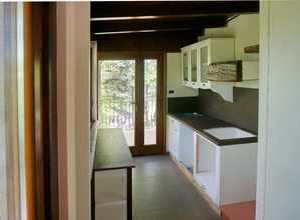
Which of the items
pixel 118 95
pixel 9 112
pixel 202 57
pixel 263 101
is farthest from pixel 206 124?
pixel 9 112

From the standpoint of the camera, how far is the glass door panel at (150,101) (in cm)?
619

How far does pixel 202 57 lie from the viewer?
486cm

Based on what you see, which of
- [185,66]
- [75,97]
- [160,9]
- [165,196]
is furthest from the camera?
[185,66]

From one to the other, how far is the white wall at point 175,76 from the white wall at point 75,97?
15.3ft

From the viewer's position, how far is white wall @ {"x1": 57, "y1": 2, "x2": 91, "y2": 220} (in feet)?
4.44

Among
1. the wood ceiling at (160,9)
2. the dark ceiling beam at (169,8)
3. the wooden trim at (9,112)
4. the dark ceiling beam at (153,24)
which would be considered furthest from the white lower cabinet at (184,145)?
the wooden trim at (9,112)

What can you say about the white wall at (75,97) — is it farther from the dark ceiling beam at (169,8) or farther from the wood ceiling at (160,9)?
the dark ceiling beam at (169,8)

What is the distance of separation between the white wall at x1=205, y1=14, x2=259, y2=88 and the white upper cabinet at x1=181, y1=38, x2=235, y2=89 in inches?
5.6

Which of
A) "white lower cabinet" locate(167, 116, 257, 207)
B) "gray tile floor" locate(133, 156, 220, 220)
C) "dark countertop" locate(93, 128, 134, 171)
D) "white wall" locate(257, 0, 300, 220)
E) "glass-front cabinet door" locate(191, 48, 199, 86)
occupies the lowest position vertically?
"gray tile floor" locate(133, 156, 220, 220)

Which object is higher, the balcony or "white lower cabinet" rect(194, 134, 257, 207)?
the balcony

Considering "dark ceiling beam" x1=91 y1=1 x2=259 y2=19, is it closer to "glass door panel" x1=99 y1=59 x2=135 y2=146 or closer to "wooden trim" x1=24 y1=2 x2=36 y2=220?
"wooden trim" x1=24 y1=2 x2=36 y2=220

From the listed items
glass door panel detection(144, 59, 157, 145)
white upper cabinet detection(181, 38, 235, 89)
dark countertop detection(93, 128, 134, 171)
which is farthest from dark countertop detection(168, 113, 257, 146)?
dark countertop detection(93, 128, 134, 171)

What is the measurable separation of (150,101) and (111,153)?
3277 mm

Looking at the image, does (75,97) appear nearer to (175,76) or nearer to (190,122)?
(190,122)
